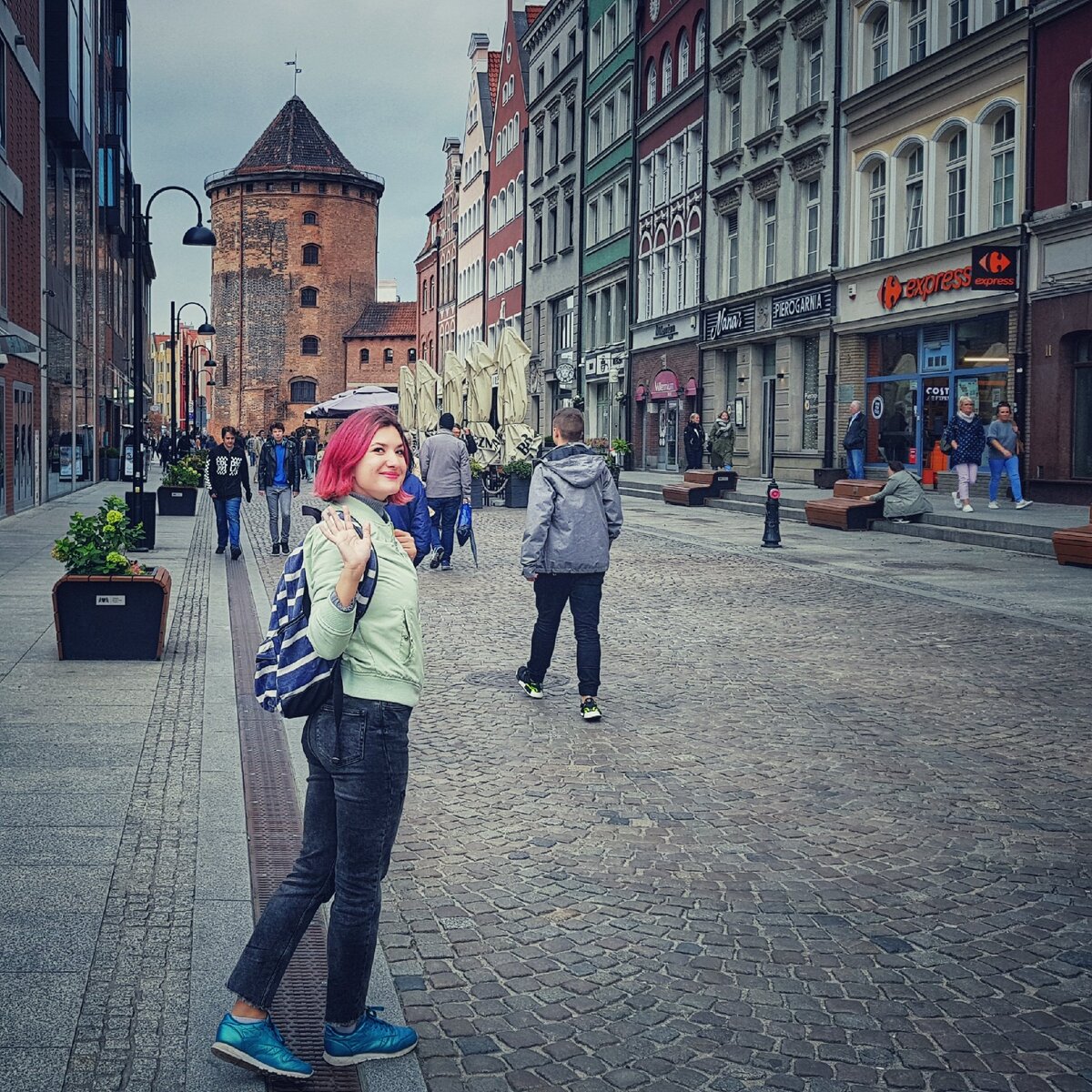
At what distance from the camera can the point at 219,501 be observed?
18.3 m

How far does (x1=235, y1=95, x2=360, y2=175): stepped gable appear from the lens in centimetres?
8744

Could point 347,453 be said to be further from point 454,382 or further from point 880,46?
point 454,382

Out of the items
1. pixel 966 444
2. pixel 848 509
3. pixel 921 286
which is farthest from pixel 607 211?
pixel 966 444

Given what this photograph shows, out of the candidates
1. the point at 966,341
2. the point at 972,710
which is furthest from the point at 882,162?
the point at 972,710

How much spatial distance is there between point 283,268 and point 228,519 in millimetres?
72569

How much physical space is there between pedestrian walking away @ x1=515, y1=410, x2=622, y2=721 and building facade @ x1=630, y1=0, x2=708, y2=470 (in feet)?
109

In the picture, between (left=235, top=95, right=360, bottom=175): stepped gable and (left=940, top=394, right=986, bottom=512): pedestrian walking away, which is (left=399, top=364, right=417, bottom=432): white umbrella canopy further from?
(left=235, top=95, right=360, bottom=175): stepped gable

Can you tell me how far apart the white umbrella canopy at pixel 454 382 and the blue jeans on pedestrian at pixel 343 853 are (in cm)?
3542

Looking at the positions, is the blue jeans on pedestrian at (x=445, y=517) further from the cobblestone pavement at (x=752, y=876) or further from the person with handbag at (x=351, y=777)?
the person with handbag at (x=351, y=777)

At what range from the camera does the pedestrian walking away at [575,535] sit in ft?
27.3

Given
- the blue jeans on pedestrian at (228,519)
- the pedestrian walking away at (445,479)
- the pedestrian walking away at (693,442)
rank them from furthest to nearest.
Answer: the pedestrian walking away at (693,442)
the blue jeans on pedestrian at (228,519)
the pedestrian walking away at (445,479)

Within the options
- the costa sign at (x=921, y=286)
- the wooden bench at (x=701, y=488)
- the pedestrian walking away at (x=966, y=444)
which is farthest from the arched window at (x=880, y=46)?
the pedestrian walking away at (x=966, y=444)

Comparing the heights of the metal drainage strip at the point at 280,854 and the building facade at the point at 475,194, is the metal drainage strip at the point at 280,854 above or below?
below

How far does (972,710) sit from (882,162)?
2493 centimetres
